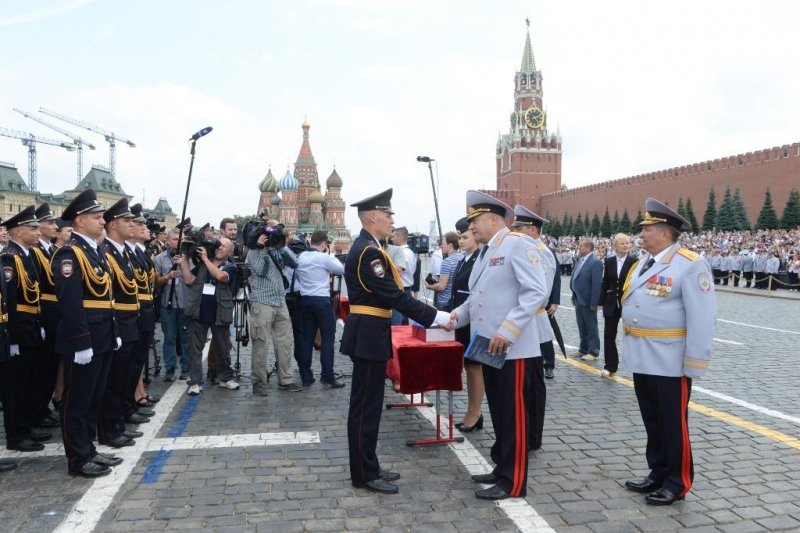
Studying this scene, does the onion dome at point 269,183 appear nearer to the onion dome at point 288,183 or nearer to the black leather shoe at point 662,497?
the onion dome at point 288,183

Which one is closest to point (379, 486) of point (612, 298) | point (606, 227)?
point (612, 298)

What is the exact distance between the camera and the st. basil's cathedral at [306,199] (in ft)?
290

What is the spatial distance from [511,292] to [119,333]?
3.31 metres

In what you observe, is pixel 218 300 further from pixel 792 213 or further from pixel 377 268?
pixel 792 213

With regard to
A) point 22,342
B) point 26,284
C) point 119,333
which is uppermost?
point 26,284

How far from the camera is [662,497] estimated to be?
398cm

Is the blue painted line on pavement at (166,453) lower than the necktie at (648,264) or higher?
lower

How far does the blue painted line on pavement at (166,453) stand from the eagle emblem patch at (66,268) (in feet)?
5.17

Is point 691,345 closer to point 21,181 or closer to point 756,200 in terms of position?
point 756,200

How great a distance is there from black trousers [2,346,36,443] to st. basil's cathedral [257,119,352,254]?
80.5 metres

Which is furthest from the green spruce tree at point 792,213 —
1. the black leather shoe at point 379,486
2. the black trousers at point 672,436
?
the black leather shoe at point 379,486

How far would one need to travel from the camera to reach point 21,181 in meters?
87.9

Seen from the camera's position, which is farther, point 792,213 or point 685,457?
point 792,213

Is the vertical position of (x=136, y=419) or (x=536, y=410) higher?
(x=536, y=410)
